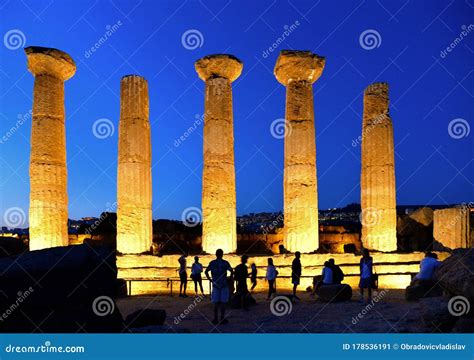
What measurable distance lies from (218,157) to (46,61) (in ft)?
27.1

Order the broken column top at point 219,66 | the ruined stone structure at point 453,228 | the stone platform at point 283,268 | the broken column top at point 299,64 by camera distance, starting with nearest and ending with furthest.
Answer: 1. the stone platform at point 283,268
2. the ruined stone structure at point 453,228
3. the broken column top at point 299,64
4. the broken column top at point 219,66

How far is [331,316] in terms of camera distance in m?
11.1

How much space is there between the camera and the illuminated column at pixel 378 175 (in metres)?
20.1

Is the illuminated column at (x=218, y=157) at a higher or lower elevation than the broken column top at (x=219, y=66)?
lower

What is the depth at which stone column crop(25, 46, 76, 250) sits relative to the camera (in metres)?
19.5

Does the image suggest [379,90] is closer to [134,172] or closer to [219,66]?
[219,66]

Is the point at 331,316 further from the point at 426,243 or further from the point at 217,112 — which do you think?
the point at 426,243

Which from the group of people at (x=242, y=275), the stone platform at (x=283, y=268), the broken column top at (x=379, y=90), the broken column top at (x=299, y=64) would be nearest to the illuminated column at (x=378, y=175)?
the broken column top at (x=379, y=90)

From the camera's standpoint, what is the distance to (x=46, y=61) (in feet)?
65.5

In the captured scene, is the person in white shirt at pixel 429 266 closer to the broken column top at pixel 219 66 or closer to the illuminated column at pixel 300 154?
the illuminated column at pixel 300 154

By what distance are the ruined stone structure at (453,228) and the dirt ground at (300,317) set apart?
715 cm

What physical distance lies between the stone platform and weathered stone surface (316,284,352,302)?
4837 millimetres

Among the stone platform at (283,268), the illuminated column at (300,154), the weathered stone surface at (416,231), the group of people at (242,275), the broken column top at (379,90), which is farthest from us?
the weathered stone surface at (416,231)

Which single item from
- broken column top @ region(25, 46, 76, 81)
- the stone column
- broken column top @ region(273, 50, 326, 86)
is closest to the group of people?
the stone column
